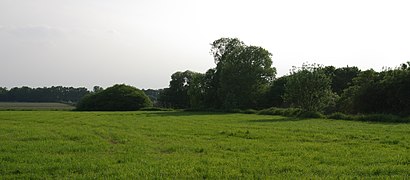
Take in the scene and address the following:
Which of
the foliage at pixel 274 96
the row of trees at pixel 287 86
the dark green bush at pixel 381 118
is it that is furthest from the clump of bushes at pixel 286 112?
the foliage at pixel 274 96

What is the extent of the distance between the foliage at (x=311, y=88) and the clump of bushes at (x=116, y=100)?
2583 inches

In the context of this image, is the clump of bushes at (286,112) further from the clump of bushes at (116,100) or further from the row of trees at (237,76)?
the clump of bushes at (116,100)

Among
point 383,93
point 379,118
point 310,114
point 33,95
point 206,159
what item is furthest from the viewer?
point 33,95

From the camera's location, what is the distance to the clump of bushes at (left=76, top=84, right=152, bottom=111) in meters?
120

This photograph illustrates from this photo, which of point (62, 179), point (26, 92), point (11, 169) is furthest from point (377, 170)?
point (26, 92)

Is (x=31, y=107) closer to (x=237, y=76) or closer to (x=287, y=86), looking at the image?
(x=237, y=76)

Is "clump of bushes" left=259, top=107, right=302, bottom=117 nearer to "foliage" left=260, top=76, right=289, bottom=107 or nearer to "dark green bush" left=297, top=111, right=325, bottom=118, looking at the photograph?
"dark green bush" left=297, top=111, right=325, bottom=118

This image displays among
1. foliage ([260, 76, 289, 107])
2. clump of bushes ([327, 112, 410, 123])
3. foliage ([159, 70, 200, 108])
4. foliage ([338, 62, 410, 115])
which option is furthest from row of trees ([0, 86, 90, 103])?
clump of bushes ([327, 112, 410, 123])

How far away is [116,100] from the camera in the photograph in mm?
121938

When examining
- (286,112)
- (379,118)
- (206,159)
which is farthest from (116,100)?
(206,159)

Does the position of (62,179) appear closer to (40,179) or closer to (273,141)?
(40,179)

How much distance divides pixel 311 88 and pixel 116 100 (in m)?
73.5

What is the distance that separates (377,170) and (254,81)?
73.6 m

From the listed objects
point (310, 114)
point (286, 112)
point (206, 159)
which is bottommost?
point (206, 159)
